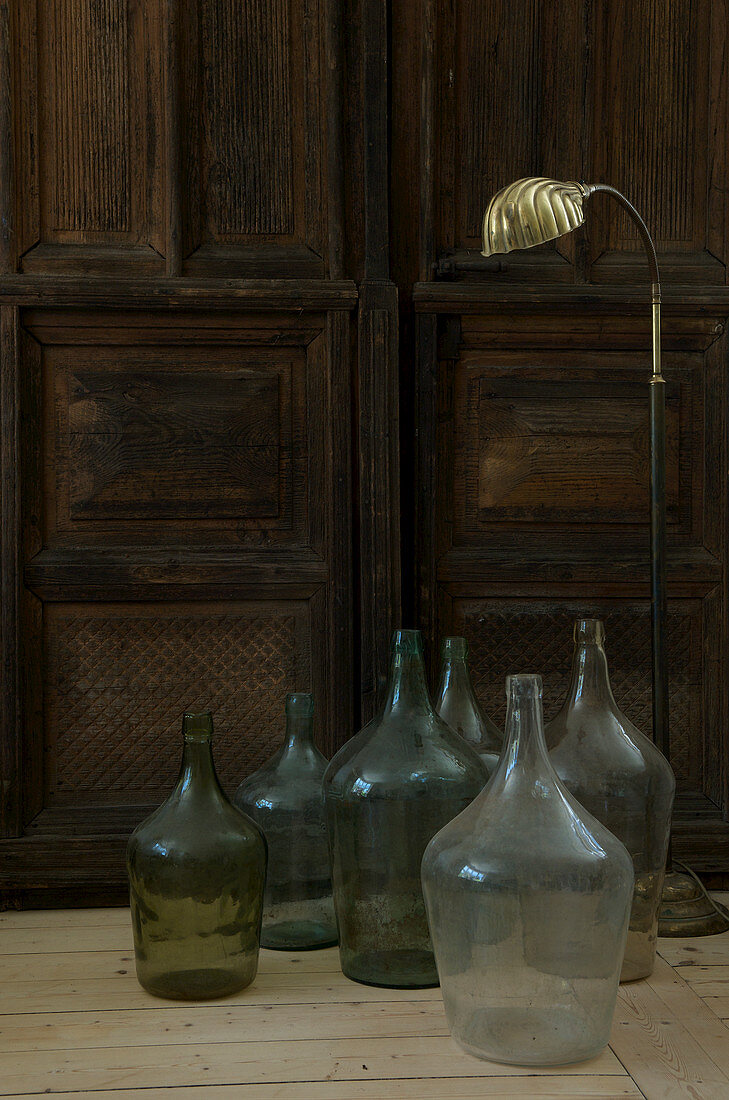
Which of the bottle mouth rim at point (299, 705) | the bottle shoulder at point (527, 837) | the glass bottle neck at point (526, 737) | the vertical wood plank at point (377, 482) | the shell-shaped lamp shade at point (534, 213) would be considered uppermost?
the shell-shaped lamp shade at point (534, 213)

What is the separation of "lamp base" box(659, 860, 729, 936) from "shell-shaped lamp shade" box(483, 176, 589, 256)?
1130 mm

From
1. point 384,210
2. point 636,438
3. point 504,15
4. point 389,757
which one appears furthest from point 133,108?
point 389,757

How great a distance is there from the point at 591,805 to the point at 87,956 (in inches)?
33.9

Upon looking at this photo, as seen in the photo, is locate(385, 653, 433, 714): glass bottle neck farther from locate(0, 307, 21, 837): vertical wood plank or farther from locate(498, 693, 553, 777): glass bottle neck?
locate(0, 307, 21, 837): vertical wood plank

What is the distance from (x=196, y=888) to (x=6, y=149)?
1416mm

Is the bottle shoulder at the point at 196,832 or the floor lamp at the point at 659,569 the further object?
the floor lamp at the point at 659,569

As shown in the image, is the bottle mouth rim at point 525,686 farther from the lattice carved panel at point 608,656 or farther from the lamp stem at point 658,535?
the lattice carved panel at point 608,656

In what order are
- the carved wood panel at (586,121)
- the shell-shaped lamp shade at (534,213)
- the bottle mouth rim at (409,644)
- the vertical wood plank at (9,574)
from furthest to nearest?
the carved wood panel at (586,121) < the vertical wood plank at (9,574) < the shell-shaped lamp shade at (534,213) < the bottle mouth rim at (409,644)

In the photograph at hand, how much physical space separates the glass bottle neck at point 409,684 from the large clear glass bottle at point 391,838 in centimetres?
3

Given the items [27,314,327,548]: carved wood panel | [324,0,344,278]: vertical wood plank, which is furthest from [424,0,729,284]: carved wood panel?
[27,314,327,548]: carved wood panel

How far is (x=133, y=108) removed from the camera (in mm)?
1962

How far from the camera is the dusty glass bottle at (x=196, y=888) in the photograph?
142 centimetres

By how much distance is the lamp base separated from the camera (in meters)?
1.75

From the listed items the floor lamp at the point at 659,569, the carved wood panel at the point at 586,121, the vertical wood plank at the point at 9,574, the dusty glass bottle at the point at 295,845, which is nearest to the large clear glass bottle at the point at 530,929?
the dusty glass bottle at the point at 295,845
